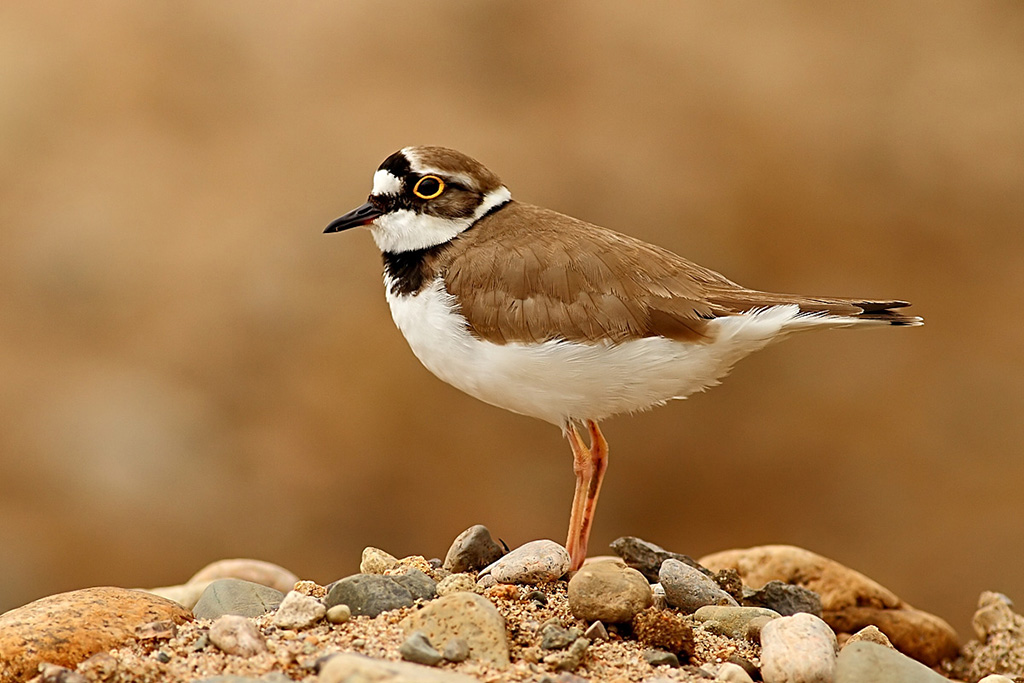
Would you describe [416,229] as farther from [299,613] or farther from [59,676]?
[59,676]

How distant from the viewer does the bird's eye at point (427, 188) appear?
403cm

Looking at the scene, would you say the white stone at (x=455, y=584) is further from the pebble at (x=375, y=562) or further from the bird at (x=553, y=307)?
the bird at (x=553, y=307)

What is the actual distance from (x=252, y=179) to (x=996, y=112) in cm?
680

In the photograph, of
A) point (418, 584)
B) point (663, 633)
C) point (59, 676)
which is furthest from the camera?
point (418, 584)

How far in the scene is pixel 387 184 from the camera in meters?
4.05

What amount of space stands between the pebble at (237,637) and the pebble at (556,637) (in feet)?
2.78

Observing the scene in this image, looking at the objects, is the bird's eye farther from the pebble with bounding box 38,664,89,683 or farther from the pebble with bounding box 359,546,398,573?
the pebble with bounding box 38,664,89,683

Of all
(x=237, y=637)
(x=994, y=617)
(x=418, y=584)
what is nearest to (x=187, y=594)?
(x=418, y=584)

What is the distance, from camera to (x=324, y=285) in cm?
891

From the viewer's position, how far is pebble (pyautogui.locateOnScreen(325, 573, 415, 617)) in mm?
3361

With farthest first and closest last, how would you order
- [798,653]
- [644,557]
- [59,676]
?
[644,557]
[798,653]
[59,676]

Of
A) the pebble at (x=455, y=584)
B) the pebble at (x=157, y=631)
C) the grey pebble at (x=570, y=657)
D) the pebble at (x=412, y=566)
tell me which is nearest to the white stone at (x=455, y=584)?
the pebble at (x=455, y=584)

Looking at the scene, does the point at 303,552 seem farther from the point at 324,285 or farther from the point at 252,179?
the point at 252,179

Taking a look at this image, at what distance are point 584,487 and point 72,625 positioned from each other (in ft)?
6.30
